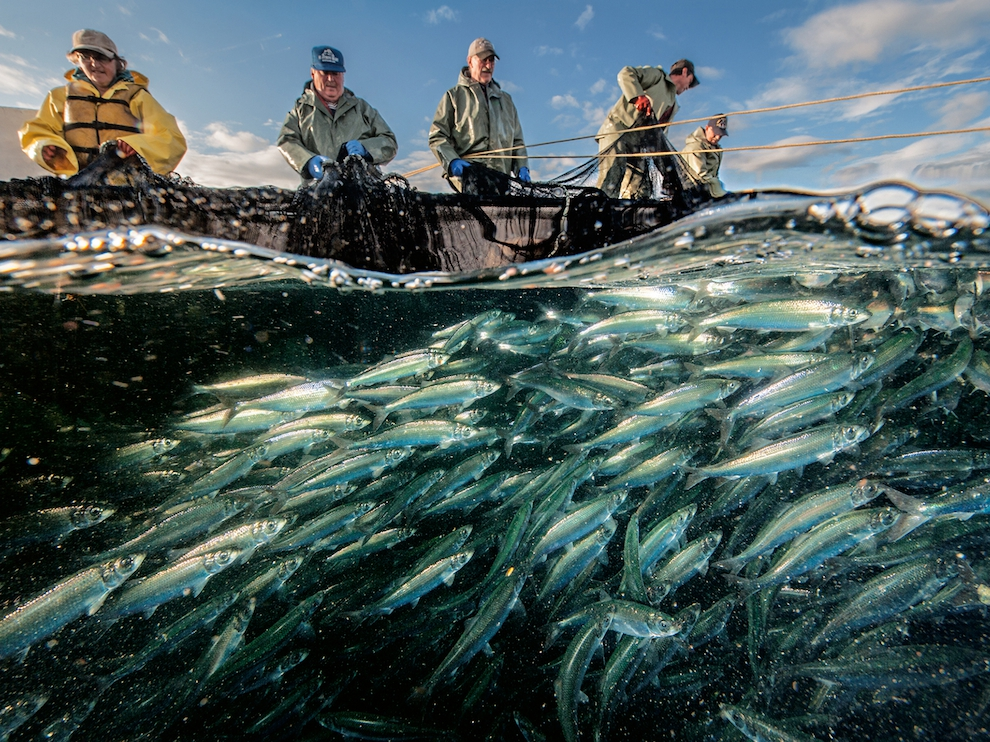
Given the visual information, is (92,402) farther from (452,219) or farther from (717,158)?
(717,158)

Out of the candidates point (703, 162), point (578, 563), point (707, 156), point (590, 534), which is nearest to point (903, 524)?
point (590, 534)

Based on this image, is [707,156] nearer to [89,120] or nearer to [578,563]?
[578,563]

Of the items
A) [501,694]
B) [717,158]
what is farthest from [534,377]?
[717,158]

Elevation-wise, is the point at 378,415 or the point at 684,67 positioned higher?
the point at 684,67

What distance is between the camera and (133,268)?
6180 millimetres

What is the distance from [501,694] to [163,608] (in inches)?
159

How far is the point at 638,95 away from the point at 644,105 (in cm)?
38

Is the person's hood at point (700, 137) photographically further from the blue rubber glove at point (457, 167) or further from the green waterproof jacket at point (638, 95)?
the blue rubber glove at point (457, 167)

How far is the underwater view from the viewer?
3.33 metres

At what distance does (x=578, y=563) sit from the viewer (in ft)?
12.1

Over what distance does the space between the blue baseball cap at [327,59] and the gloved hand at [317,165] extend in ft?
4.37

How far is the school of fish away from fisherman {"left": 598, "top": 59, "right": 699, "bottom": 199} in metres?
4.05

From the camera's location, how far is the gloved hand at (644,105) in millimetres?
7520

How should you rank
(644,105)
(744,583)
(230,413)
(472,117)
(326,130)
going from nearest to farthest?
1. (744,583)
2. (230,413)
3. (326,130)
4. (472,117)
5. (644,105)
